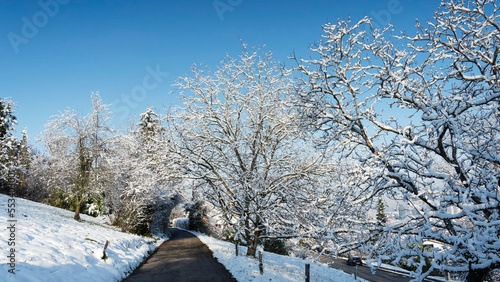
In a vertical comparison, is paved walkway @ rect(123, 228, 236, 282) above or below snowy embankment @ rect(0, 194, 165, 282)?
below

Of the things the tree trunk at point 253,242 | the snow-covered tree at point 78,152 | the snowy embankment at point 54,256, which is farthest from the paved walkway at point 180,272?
the snow-covered tree at point 78,152

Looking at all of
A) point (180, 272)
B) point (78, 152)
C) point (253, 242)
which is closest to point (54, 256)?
point (180, 272)

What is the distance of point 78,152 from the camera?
1997 centimetres

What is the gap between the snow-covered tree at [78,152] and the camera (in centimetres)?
1967

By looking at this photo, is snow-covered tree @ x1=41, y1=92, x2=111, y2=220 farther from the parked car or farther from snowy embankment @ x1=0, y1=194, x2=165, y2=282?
the parked car

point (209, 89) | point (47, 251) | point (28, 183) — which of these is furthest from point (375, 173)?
point (28, 183)

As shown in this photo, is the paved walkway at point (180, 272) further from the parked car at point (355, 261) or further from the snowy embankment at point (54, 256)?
the parked car at point (355, 261)

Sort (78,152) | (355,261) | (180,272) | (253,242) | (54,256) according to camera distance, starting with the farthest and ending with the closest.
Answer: (355,261)
(78,152)
(253,242)
(180,272)
(54,256)

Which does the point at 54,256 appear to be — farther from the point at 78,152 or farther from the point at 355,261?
the point at 355,261

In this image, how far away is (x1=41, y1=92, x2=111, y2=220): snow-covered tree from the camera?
19672mm

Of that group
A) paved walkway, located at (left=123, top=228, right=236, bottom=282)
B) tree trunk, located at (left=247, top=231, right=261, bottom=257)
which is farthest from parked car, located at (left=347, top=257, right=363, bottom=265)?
paved walkway, located at (left=123, top=228, right=236, bottom=282)

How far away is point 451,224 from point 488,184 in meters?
0.86

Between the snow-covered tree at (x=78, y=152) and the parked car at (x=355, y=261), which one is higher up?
the snow-covered tree at (x=78, y=152)

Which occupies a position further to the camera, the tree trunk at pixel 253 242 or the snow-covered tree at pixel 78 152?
the snow-covered tree at pixel 78 152
